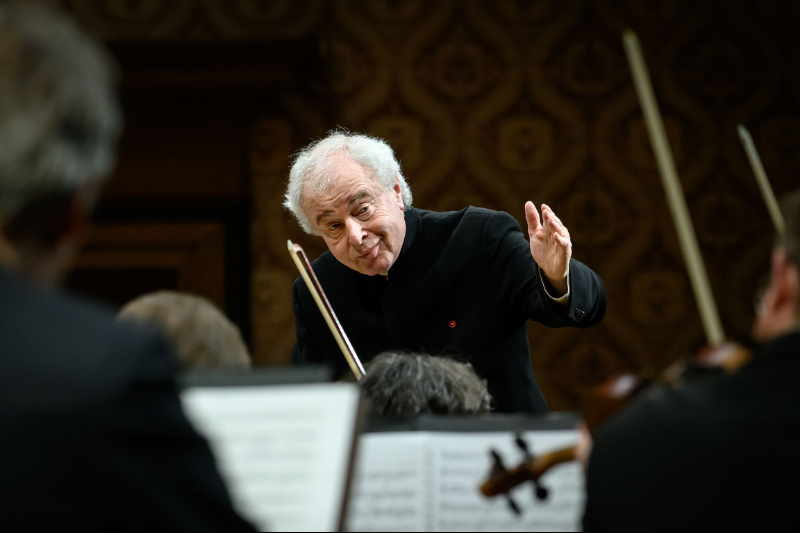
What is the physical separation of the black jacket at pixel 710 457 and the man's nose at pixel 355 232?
4.39 feet

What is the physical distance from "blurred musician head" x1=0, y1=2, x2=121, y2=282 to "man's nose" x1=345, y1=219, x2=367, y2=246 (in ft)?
4.80

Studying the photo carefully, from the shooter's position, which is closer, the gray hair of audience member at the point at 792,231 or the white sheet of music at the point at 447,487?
the gray hair of audience member at the point at 792,231

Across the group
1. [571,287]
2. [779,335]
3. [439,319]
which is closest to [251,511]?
[779,335]

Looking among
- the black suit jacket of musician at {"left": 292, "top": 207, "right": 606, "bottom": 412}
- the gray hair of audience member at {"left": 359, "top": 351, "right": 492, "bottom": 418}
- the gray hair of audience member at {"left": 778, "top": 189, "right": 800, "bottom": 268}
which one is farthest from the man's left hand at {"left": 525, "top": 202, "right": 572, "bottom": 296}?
the gray hair of audience member at {"left": 778, "top": 189, "right": 800, "bottom": 268}

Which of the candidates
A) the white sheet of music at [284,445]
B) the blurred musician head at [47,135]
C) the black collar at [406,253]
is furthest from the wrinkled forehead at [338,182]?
the blurred musician head at [47,135]

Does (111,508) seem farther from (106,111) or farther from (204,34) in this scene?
(204,34)

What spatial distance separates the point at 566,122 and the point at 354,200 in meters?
1.66

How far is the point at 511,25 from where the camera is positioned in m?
3.63

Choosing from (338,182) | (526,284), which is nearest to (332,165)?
(338,182)

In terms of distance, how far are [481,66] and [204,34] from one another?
42.5 inches

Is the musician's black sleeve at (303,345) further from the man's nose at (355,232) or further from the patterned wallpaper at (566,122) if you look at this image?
the patterned wallpaper at (566,122)

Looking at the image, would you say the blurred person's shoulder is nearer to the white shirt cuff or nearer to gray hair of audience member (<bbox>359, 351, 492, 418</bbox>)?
gray hair of audience member (<bbox>359, 351, 492, 418</bbox>)

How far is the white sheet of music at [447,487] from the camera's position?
1.17 metres

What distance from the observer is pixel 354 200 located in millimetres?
2229
